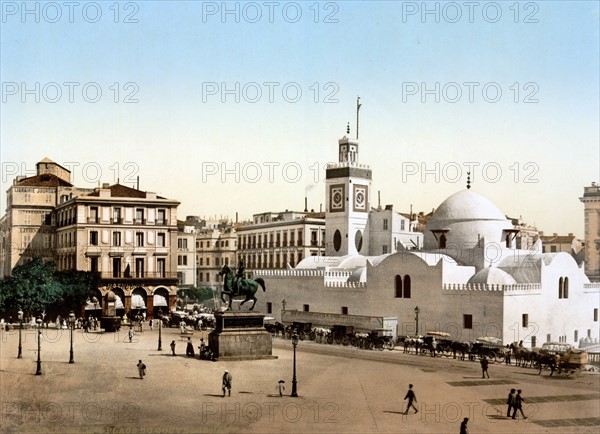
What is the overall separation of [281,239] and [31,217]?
95.8ft

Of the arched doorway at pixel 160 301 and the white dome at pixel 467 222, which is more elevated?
the white dome at pixel 467 222

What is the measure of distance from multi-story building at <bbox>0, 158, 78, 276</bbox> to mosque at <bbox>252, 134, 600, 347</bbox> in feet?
79.8

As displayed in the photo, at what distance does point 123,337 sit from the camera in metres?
50.4

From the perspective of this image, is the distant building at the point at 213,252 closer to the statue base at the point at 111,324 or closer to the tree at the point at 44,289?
the tree at the point at 44,289

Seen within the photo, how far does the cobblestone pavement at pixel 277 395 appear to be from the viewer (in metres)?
23.8

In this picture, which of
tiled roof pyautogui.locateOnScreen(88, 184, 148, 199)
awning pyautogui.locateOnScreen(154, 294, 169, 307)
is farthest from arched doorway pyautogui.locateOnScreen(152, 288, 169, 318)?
tiled roof pyautogui.locateOnScreen(88, 184, 148, 199)

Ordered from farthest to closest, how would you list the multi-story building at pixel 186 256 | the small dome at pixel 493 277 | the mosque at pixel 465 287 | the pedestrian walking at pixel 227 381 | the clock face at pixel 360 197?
the multi-story building at pixel 186 256 → the clock face at pixel 360 197 → the small dome at pixel 493 277 → the mosque at pixel 465 287 → the pedestrian walking at pixel 227 381

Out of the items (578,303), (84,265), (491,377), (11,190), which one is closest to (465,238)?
(578,303)

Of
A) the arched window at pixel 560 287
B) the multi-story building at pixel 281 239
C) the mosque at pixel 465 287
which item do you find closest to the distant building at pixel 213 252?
the multi-story building at pixel 281 239

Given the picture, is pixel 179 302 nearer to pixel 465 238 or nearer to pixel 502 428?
pixel 465 238

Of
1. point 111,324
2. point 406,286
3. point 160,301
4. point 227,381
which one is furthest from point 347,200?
point 227,381

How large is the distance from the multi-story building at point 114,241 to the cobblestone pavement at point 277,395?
28.2 meters

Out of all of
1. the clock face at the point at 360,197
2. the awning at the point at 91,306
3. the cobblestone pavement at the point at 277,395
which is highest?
the clock face at the point at 360,197

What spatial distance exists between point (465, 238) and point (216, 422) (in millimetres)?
37014
